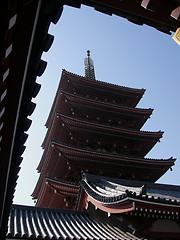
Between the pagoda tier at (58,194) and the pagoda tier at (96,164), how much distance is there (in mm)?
1155

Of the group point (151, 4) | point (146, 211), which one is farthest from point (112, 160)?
point (151, 4)

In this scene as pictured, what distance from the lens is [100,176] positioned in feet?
38.7

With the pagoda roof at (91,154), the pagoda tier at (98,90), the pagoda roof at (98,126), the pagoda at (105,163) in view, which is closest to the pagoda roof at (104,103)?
the pagoda at (105,163)

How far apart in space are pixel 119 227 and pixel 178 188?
5473 millimetres

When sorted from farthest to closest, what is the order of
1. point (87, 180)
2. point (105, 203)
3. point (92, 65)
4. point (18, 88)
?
point (92, 65) → point (87, 180) → point (105, 203) → point (18, 88)

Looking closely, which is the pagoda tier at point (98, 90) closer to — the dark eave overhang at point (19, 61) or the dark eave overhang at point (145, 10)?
the dark eave overhang at point (19, 61)

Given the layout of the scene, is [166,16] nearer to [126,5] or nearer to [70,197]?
[126,5]

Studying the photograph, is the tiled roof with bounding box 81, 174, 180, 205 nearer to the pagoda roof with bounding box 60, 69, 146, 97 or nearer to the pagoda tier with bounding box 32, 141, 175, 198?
the pagoda tier with bounding box 32, 141, 175, 198

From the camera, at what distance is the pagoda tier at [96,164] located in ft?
41.9

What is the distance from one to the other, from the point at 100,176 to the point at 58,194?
2386mm

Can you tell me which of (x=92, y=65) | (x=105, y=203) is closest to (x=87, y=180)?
(x=105, y=203)

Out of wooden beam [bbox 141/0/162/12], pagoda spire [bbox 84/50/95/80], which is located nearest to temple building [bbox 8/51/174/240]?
wooden beam [bbox 141/0/162/12]

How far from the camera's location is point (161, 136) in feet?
51.0

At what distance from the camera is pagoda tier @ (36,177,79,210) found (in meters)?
11.4
